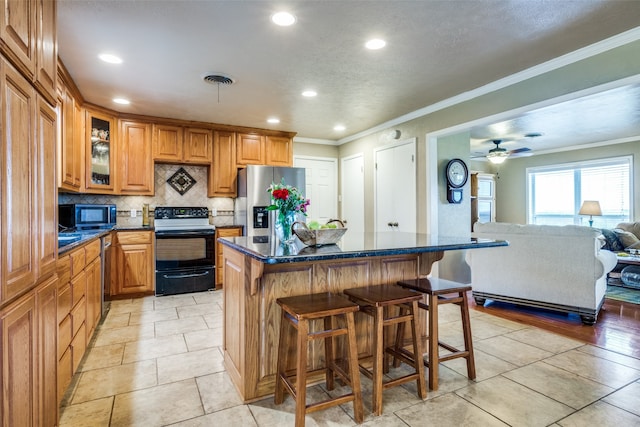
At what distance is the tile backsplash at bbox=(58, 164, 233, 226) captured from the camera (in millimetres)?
4668

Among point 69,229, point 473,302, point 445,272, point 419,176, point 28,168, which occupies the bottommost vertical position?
point 473,302

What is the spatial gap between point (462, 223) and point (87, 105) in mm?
4836

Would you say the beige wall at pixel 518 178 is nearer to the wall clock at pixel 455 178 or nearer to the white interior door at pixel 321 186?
the wall clock at pixel 455 178

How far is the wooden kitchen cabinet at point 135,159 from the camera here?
14.7 feet

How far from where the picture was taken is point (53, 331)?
1.59m

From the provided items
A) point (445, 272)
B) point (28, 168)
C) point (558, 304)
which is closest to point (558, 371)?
point (558, 304)

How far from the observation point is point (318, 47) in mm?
2682

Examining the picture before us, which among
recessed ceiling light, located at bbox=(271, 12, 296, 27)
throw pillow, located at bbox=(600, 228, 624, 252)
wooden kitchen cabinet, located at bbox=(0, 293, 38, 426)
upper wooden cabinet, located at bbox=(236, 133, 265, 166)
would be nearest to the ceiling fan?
throw pillow, located at bbox=(600, 228, 624, 252)

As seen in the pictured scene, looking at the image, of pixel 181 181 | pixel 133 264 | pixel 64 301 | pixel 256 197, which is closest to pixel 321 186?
pixel 256 197

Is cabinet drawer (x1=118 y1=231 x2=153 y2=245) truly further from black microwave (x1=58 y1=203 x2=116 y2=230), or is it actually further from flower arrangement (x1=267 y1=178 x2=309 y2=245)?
flower arrangement (x1=267 y1=178 x2=309 y2=245)

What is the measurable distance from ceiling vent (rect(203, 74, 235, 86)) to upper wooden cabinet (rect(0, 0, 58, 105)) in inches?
64.6

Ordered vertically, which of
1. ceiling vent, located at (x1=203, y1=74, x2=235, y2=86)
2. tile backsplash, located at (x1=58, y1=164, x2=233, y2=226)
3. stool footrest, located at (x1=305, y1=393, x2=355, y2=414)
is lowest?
stool footrest, located at (x1=305, y1=393, x2=355, y2=414)

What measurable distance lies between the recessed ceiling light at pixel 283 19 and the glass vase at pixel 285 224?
1.28 metres

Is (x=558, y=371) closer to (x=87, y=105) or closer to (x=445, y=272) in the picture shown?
(x=445, y=272)
